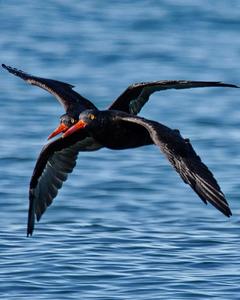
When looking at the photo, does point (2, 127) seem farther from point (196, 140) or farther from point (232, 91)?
point (232, 91)

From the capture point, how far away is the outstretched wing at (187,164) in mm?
9406

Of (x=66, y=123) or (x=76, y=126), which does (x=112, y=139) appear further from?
(x=66, y=123)

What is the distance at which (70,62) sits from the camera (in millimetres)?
20359

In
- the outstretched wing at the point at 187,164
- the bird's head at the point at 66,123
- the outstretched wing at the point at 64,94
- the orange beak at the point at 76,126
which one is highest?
the outstretched wing at the point at 64,94

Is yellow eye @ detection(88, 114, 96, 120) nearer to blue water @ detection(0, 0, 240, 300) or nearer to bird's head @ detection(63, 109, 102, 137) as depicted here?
bird's head @ detection(63, 109, 102, 137)

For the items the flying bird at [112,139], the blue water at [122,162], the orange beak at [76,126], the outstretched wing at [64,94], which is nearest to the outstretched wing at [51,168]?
the flying bird at [112,139]

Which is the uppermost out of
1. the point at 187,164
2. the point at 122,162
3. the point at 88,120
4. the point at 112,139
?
the point at 122,162

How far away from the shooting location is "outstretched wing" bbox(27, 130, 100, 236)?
11930mm

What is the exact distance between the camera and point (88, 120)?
1083 centimetres

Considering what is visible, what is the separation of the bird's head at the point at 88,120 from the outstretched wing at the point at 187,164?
Answer: 0.62 m

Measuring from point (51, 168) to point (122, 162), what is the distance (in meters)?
3.49

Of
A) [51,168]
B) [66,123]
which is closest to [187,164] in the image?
[66,123]

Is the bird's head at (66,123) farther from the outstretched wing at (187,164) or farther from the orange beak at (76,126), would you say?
the outstretched wing at (187,164)

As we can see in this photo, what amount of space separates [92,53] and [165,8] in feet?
9.63
